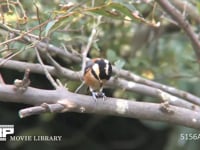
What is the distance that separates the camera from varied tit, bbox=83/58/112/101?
1336 millimetres

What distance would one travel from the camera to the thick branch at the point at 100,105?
44.3 inches

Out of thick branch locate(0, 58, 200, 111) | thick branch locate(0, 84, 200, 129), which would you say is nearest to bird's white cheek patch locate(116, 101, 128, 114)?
thick branch locate(0, 84, 200, 129)

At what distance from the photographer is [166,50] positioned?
2.35 meters

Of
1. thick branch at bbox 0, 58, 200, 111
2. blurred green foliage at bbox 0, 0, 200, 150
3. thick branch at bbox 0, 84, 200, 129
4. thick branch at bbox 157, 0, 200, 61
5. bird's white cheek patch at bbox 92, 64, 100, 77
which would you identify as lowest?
thick branch at bbox 0, 84, 200, 129

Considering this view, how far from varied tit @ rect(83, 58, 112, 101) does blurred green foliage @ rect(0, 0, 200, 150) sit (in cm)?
13

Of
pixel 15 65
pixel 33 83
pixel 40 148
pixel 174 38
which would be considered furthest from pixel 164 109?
pixel 40 148

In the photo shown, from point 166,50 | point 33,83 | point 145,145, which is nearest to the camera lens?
point 166,50

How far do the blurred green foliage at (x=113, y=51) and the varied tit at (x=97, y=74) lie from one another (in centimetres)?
13

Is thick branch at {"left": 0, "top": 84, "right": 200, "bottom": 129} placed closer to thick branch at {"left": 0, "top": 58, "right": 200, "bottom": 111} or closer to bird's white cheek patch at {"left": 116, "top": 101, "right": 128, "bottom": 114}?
bird's white cheek patch at {"left": 116, "top": 101, "right": 128, "bottom": 114}

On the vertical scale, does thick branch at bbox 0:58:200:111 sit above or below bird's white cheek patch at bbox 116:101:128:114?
above

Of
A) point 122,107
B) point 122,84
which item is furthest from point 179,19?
point 122,107

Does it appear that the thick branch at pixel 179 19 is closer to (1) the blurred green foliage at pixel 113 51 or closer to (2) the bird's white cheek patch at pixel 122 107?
(1) the blurred green foliage at pixel 113 51

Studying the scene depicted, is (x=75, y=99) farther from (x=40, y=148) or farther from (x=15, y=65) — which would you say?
(x=40, y=148)

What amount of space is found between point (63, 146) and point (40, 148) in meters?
0.19
